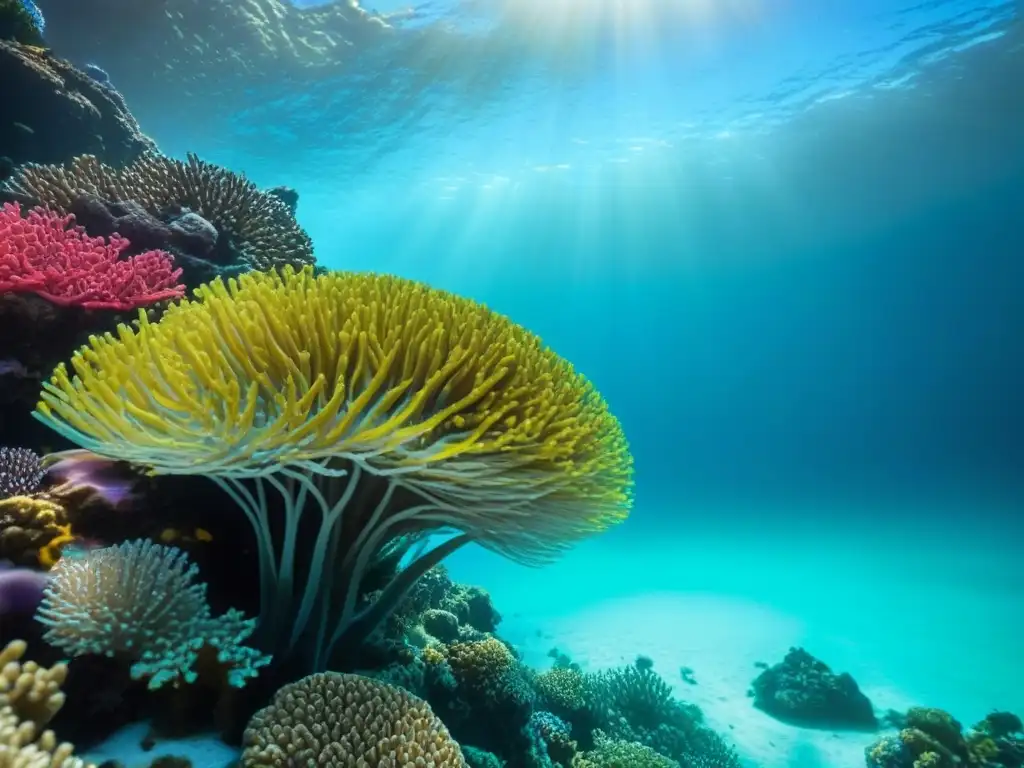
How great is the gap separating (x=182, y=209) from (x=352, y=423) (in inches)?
206

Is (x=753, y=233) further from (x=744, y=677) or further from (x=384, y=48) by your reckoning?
(x=744, y=677)

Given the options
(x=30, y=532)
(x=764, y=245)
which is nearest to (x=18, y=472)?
(x=30, y=532)

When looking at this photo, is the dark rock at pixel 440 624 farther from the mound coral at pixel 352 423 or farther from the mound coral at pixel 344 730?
the mound coral at pixel 344 730

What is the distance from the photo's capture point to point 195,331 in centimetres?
235

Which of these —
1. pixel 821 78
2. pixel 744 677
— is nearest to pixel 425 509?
pixel 744 677

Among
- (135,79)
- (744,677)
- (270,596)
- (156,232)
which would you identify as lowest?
(270,596)

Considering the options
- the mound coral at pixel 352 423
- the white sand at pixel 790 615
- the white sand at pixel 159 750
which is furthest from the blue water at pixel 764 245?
the white sand at pixel 159 750

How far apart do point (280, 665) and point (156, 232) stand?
425 centimetres

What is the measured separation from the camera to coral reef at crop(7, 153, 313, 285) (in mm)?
5258

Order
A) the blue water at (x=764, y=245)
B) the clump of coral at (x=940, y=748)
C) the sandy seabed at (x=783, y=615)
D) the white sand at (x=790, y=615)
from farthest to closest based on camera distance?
the blue water at (x=764, y=245) < the white sand at (x=790, y=615) < the sandy seabed at (x=783, y=615) < the clump of coral at (x=940, y=748)

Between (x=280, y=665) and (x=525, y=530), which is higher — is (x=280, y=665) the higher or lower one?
the lower one

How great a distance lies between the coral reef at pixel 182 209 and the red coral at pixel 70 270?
80 cm

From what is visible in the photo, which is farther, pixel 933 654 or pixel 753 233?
pixel 753 233

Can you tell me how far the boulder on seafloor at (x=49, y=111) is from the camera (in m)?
7.94
